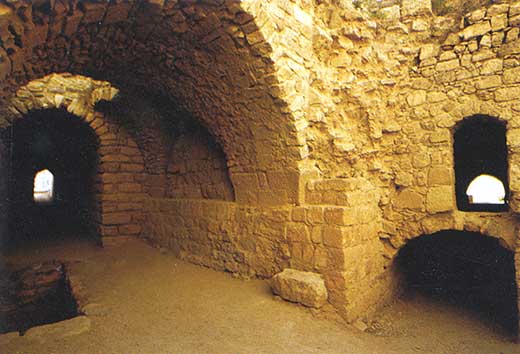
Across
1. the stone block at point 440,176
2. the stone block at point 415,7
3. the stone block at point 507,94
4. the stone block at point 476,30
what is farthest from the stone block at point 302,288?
the stone block at point 415,7

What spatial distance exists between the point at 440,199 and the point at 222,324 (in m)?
2.90

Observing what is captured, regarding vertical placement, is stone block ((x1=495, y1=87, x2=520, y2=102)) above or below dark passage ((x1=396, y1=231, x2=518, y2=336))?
above

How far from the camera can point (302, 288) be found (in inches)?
142

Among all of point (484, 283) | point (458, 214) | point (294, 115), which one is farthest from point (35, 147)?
point (484, 283)

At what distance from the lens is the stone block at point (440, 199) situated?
13.3 ft

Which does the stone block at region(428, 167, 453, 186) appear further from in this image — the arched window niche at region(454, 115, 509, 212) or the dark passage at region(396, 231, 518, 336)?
the arched window niche at region(454, 115, 509, 212)

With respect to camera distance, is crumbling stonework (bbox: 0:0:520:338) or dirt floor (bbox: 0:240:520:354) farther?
crumbling stonework (bbox: 0:0:520:338)

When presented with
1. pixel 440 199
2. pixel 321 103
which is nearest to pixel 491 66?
pixel 440 199

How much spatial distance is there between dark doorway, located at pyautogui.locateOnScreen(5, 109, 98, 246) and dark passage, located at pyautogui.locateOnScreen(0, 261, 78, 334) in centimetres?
128

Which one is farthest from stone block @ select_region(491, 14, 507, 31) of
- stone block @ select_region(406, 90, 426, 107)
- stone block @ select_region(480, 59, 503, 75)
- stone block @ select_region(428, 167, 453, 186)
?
stone block @ select_region(428, 167, 453, 186)

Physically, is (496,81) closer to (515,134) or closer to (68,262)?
(515,134)

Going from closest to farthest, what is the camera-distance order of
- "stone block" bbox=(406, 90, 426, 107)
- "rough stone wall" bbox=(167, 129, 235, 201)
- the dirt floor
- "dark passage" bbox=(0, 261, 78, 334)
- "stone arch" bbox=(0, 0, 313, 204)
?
1. the dirt floor
2. "stone arch" bbox=(0, 0, 313, 204)
3. "stone block" bbox=(406, 90, 426, 107)
4. "dark passage" bbox=(0, 261, 78, 334)
5. "rough stone wall" bbox=(167, 129, 235, 201)

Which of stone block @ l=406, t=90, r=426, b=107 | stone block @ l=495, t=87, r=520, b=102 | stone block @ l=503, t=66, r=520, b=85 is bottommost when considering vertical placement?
stone block @ l=495, t=87, r=520, b=102

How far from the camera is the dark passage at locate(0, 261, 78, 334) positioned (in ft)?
16.1
